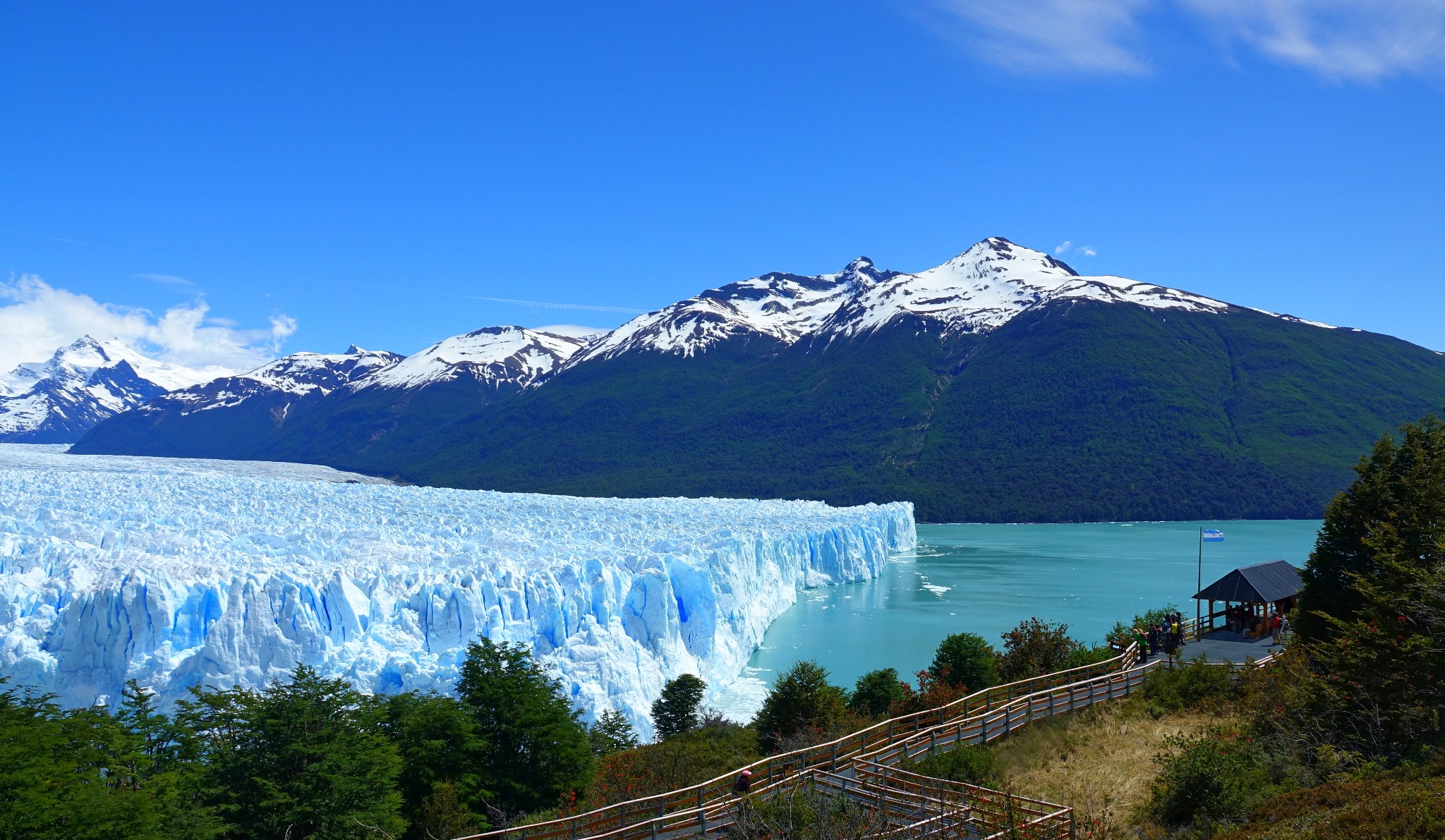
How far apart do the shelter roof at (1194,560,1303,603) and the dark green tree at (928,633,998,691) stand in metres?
4.47

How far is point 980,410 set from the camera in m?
109

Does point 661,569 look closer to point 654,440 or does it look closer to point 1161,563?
point 1161,563

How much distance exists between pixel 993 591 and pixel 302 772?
40233 millimetres

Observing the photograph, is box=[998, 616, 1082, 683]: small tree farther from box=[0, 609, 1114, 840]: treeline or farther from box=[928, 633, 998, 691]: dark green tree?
box=[928, 633, 998, 691]: dark green tree

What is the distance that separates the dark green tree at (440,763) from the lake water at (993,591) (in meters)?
14.2

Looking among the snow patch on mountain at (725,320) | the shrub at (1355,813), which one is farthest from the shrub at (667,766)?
the snow patch on mountain at (725,320)

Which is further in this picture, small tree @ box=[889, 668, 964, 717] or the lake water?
the lake water

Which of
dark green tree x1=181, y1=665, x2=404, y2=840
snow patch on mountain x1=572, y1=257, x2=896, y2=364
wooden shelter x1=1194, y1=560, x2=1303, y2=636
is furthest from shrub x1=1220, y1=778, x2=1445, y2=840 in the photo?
snow patch on mountain x1=572, y1=257, x2=896, y2=364

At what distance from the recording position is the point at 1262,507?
8406 cm

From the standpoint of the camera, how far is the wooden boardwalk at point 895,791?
26.0 feet

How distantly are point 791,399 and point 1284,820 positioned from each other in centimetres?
11788

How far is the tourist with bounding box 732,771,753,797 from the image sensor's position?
908 centimetres

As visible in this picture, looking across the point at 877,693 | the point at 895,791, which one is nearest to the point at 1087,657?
the point at 877,693

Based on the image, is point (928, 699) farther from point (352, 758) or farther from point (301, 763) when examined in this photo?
point (301, 763)
